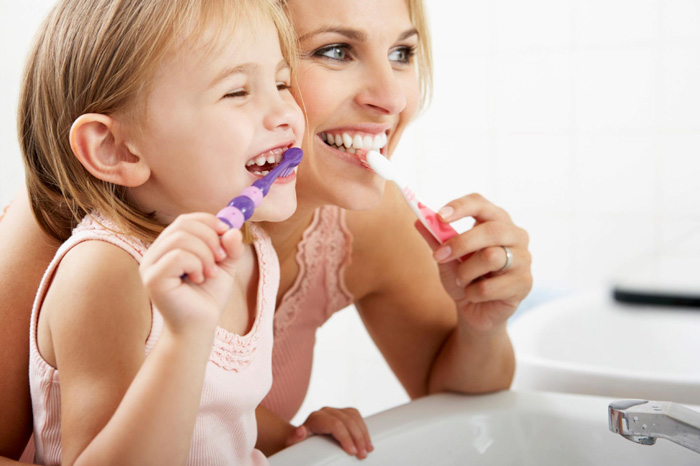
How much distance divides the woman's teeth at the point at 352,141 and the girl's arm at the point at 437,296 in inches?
3.9

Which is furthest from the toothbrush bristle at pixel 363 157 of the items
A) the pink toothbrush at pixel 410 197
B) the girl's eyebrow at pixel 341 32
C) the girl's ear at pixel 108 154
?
the girl's ear at pixel 108 154

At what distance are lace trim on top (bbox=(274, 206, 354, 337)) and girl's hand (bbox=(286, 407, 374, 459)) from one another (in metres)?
0.19

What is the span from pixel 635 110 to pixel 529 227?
39cm

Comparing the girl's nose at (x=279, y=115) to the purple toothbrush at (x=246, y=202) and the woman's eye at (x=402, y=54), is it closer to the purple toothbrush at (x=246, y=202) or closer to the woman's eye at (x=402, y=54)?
the purple toothbrush at (x=246, y=202)

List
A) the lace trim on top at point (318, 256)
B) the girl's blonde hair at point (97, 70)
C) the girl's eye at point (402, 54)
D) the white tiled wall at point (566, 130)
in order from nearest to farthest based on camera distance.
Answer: the girl's blonde hair at point (97, 70), the girl's eye at point (402, 54), the lace trim on top at point (318, 256), the white tiled wall at point (566, 130)

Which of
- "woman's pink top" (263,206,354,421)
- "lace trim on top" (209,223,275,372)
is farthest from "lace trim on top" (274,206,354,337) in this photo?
"lace trim on top" (209,223,275,372)

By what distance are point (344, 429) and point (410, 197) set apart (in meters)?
0.23

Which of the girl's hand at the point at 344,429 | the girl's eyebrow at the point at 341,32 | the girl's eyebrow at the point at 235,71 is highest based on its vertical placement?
the girl's eyebrow at the point at 341,32

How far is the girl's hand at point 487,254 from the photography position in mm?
768

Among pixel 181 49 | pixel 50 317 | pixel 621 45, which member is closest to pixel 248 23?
pixel 181 49

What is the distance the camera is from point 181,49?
584 millimetres

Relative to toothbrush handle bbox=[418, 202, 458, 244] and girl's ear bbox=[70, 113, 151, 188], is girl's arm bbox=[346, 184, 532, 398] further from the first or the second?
girl's ear bbox=[70, 113, 151, 188]

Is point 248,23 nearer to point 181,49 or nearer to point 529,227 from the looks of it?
point 181,49

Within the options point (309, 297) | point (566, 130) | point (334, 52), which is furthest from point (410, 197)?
point (566, 130)
